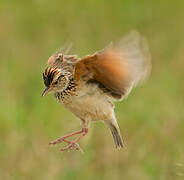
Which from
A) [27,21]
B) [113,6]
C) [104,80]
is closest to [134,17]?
[113,6]

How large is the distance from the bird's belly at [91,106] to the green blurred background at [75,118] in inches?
30.3

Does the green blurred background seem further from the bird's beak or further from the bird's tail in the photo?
the bird's beak

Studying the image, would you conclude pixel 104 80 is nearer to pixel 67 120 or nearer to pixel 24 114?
pixel 67 120

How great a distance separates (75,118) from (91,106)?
202 centimetres

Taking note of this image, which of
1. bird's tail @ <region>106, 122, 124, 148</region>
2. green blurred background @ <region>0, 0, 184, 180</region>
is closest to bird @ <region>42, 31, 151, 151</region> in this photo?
bird's tail @ <region>106, 122, 124, 148</region>

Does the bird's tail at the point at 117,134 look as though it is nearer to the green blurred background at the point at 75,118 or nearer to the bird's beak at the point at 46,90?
the green blurred background at the point at 75,118

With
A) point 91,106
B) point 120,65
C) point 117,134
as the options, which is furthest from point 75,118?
point 120,65

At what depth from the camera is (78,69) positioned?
6.86m

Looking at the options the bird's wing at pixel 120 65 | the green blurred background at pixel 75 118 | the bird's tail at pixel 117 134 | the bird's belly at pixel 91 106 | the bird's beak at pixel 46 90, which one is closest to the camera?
the bird's wing at pixel 120 65

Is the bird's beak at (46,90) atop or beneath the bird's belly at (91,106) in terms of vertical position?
beneath

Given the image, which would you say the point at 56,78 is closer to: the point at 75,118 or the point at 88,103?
the point at 88,103

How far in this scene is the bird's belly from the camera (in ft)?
22.8

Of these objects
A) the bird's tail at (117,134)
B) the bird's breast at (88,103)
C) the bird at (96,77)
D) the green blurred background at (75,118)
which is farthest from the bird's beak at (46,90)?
the green blurred background at (75,118)

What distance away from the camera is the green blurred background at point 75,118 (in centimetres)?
876
